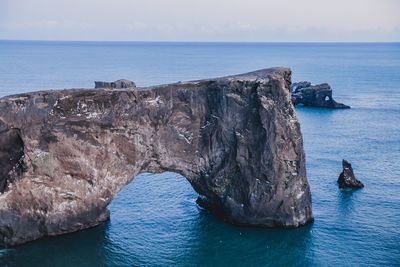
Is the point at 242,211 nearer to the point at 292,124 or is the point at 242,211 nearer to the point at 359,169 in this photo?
the point at 292,124

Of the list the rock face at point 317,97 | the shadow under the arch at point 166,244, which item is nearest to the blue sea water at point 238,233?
the shadow under the arch at point 166,244

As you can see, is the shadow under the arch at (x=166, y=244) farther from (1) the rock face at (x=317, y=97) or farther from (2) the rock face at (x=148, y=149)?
(1) the rock face at (x=317, y=97)

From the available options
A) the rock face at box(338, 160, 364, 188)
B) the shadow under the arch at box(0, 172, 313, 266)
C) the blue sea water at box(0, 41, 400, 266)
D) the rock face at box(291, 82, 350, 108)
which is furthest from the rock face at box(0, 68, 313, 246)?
the rock face at box(291, 82, 350, 108)

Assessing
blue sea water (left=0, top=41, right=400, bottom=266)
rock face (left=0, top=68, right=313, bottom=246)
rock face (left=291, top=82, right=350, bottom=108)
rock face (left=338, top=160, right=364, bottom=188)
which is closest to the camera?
blue sea water (left=0, top=41, right=400, bottom=266)

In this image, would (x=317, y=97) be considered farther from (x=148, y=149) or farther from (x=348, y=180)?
(x=148, y=149)

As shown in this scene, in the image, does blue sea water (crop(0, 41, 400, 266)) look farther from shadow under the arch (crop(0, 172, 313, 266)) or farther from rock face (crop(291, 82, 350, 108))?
rock face (crop(291, 82, 350, 108))

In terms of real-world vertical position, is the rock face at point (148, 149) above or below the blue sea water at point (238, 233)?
above

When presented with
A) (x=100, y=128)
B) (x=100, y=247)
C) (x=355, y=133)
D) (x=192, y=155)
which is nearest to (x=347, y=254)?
(x=192, y=155)
